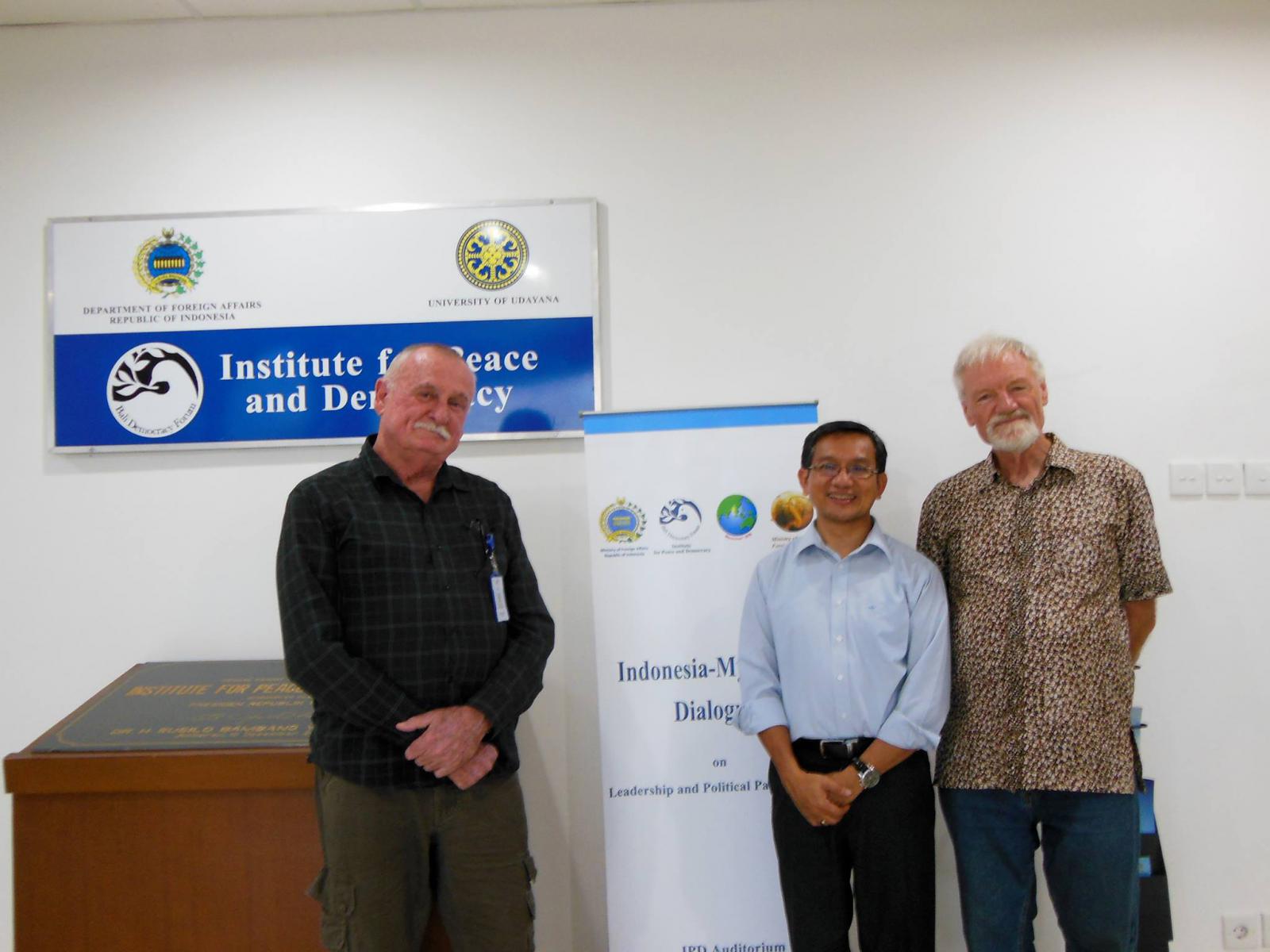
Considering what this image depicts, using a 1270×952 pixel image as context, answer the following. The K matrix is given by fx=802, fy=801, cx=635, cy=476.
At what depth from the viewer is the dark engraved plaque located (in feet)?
6.64

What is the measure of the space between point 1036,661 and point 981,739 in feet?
0.68

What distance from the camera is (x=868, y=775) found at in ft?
5.46

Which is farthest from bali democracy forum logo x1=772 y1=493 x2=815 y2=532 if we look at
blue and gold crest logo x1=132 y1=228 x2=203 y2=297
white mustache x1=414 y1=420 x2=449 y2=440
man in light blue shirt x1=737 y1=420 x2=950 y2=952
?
blue and gold crest logo x1=132 y1=228 x2=203 y2=297

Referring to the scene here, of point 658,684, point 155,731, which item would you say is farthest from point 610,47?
point 155,731

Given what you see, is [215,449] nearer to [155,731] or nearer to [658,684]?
[155,731]

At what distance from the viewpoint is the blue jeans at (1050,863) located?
169cm

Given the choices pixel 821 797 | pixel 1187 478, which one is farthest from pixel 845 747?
pixel 1187 478

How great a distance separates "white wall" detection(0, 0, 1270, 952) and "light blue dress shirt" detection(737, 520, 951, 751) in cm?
77

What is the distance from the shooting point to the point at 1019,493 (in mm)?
→ 1799

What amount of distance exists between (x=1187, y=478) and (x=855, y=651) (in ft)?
4.83

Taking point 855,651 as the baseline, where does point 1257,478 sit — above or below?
above

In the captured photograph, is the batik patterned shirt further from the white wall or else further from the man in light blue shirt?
the white wall

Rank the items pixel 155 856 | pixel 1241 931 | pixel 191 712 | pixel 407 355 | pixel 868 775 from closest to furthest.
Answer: pixel 868 775 → pixel 407 355 → pixel 155 856 → pixel 191 712 → pixel 1241 931

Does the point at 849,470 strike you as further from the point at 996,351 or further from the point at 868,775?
the point at 868,775
